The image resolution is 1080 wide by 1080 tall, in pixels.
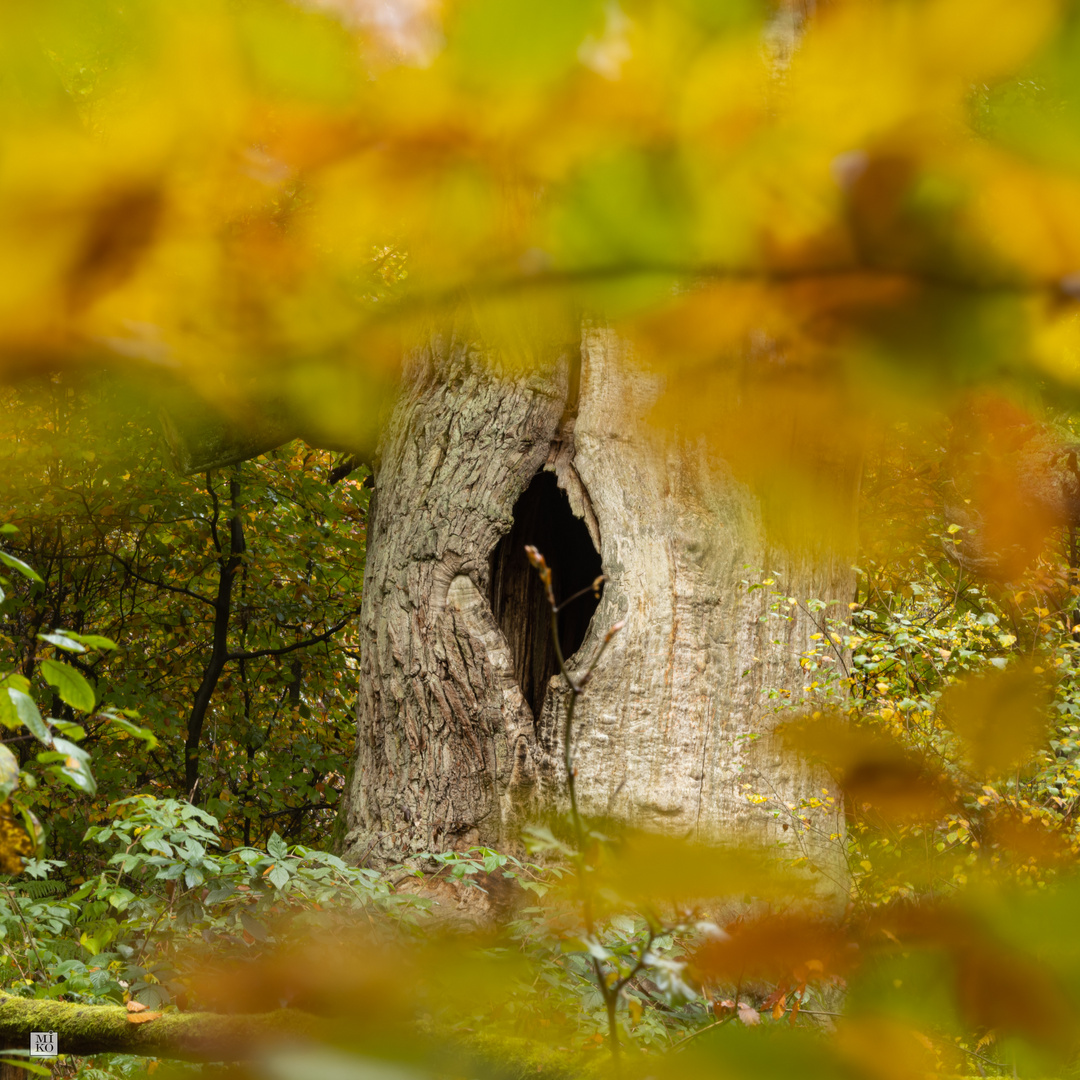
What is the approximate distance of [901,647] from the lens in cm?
336

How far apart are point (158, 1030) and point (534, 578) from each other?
297 cm

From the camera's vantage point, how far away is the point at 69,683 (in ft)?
4.33

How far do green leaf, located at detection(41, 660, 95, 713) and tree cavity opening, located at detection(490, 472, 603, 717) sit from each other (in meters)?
2.44

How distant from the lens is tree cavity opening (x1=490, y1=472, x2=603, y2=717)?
3.82 metres

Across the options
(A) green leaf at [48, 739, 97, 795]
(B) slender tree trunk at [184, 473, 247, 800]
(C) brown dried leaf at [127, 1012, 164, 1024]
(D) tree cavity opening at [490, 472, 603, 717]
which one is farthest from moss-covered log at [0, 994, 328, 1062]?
(B) slender tree trunk at [184, 473, 247, 800]

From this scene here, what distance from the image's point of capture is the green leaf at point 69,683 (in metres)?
1.29

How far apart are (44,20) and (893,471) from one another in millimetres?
649

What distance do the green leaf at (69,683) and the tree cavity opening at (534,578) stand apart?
2435mm

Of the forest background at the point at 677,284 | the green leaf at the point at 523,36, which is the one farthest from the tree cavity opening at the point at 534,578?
the green leaf at the point at 523,36

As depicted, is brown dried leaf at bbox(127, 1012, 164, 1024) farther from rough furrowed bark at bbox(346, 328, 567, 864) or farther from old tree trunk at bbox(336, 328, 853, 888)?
rough furrowed bark at bbox(346, 328, 567, 864)

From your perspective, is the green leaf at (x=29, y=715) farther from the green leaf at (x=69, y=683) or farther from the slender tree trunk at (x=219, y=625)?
the slender tree trunk at (x=219, y=625)

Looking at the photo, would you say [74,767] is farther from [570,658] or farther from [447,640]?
[570,658]

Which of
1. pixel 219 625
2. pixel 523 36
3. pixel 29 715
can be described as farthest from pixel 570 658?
pixel 219 625

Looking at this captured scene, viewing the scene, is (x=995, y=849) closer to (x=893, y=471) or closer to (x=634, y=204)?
(x=893, y=471)
